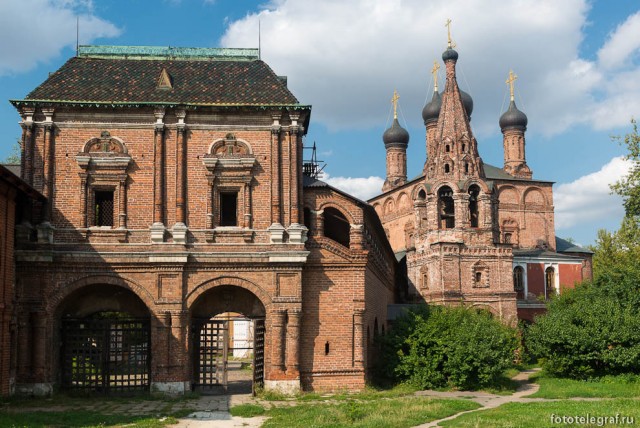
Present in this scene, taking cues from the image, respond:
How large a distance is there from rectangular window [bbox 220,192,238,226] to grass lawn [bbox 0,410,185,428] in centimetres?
707

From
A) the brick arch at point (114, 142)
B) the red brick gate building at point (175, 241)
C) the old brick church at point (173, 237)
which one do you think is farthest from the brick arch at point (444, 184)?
the brick arch at point (114, 142)

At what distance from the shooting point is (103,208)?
883 inches

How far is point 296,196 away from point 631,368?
12.9m

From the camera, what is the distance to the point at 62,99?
2198 centimetres

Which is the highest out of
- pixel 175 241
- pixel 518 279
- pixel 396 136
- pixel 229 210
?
pixel 396 136

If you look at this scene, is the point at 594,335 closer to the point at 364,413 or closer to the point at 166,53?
the point at 364,413

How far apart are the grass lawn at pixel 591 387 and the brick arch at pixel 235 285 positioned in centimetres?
853

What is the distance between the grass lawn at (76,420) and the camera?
16031 mm

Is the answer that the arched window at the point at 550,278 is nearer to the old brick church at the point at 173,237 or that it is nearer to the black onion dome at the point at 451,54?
the black onion dome at the point at 451,54

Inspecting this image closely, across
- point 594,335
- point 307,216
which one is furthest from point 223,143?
point 594,335

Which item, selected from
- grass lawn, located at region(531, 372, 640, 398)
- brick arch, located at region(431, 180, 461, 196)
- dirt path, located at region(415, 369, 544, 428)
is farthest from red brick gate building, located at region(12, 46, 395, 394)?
brick arch, located at region(431, 180, 461, 196)

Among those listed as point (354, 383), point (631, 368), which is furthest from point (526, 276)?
point (354, 383)

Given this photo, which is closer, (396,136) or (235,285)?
(235,285)

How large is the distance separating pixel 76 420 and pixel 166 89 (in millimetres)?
10369
